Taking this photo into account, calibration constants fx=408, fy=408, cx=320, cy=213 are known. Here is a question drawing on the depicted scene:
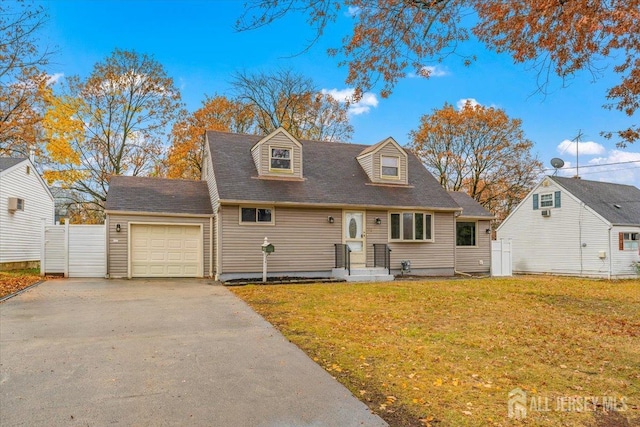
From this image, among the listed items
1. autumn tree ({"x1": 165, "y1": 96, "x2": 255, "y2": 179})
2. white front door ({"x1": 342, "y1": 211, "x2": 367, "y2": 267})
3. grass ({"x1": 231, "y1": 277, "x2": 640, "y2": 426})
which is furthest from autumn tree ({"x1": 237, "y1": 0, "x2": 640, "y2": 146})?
autumn tree ({"x1": 165, "y1": 96, "x2": 255, "y2": 179})

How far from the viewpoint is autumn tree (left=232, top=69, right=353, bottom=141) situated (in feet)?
87.1

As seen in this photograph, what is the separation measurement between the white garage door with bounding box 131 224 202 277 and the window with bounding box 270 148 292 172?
141 inches

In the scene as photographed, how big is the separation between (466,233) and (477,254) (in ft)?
3.42

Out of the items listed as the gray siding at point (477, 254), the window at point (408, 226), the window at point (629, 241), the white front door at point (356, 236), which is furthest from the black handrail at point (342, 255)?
the window at point (629, 241)

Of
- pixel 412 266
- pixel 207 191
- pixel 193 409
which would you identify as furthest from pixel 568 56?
pixel 207 191

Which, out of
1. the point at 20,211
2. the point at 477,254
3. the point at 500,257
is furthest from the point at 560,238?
the point at 20,211

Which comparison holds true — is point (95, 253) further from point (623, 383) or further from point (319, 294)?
point (623, 383)

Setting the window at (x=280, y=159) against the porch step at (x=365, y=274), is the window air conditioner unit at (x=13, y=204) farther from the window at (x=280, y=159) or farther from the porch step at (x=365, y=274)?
the porch step at (x=365, y=274)

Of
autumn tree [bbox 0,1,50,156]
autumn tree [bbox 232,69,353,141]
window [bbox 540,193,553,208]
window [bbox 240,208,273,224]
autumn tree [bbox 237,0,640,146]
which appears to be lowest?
window [bbox 240,208,273,224]

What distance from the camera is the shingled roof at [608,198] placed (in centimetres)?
2000

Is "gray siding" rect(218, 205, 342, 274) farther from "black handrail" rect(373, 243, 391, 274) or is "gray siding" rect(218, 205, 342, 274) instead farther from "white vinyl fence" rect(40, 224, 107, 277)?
"white vinyl fence" rect(40, 224, 107, 277)

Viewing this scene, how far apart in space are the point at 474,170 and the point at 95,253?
2470 cm

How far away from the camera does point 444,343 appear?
18.4 ft

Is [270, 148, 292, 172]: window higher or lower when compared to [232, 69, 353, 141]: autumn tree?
lower
